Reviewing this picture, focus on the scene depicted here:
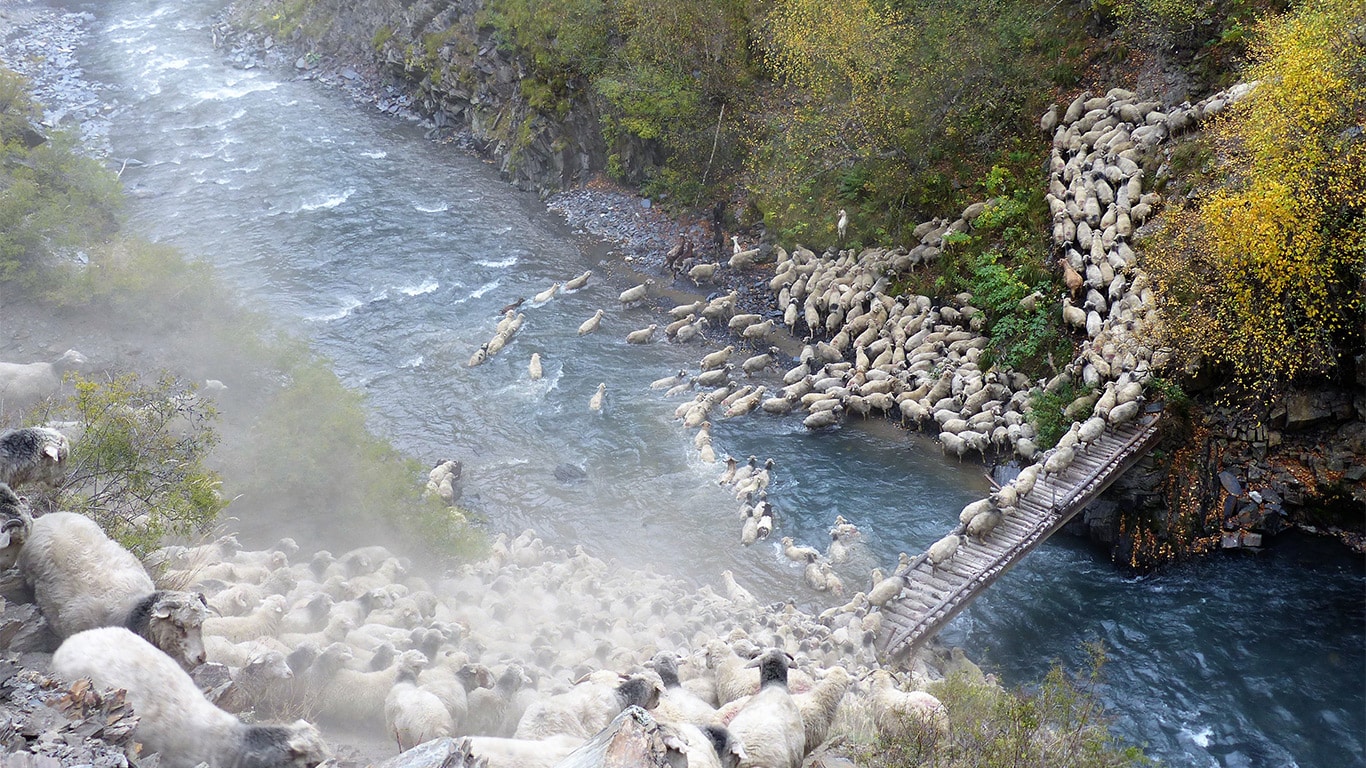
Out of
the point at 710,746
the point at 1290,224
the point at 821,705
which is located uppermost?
the point at 1290,224

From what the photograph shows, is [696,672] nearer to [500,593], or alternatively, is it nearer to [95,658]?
[500,593]

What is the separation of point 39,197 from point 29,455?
2330cm

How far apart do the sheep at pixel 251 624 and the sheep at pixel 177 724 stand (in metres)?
4.09

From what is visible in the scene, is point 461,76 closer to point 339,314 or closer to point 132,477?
point 339,314

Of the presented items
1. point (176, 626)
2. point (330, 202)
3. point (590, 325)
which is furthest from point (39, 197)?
point (176, 626)

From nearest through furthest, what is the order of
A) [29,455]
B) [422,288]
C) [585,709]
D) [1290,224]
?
[585,709] < [29,455] < [1290,224] < [422,288]

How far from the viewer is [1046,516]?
67.2 ft

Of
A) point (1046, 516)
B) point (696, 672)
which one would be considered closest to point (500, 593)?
point (696, 672)

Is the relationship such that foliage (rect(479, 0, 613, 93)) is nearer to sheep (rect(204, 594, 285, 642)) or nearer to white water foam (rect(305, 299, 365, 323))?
white water foam (rect(305, 299, 365, 323))

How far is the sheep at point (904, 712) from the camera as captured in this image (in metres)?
11.8

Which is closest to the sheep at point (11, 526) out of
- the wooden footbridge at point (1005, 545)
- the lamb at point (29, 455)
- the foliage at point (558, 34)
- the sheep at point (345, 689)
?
the lamb at point (29, 455)

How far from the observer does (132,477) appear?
16.1m

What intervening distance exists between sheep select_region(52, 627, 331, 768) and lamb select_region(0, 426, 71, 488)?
13.2ft

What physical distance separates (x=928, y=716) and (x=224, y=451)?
61.4ft
